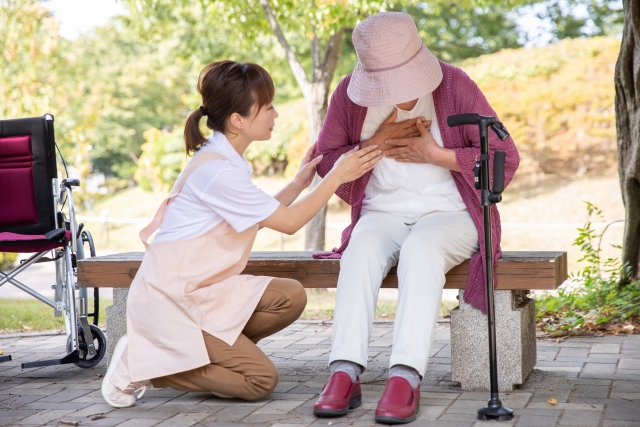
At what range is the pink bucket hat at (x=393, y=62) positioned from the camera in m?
3.01

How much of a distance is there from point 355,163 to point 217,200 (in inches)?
20.3

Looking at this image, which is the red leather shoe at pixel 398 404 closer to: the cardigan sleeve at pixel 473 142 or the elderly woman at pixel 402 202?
the elderly woman at pixel 402 202

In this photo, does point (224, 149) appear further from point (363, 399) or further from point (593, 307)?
point (593, 307)

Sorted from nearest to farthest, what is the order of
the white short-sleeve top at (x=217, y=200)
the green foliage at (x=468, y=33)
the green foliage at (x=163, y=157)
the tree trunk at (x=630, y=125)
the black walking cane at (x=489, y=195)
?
the black walking cane at (x=489, y=195) → the white short-sleeve top at (x=217, y=200) → the tree trunk at (x=630, y=125) → the green foliage at (x=468, y=33) → the green foliage at (x=163, y=157)

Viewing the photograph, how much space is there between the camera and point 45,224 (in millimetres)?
3990

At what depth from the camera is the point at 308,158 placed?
341cm

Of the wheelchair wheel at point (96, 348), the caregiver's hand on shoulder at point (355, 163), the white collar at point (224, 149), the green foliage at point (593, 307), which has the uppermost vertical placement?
the white collar at point (224, 149)

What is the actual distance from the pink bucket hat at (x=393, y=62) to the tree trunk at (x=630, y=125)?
222 cm

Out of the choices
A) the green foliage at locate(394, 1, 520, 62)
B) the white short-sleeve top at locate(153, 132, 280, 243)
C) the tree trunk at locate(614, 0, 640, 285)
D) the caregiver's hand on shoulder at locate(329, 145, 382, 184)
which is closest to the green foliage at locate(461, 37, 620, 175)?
the green foliage at locate(394, 1, 520, 62)

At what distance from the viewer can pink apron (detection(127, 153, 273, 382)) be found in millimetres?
2871

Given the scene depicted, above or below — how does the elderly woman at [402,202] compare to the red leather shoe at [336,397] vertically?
above

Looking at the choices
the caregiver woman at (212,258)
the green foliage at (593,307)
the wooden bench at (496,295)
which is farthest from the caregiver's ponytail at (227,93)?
the green foliage at (593,307)

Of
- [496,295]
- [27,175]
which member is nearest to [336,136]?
[496,295]

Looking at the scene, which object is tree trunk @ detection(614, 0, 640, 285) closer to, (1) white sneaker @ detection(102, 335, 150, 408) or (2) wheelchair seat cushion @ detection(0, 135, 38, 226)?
(1) white sneaker @ detection(102, 335, 150, 408)
